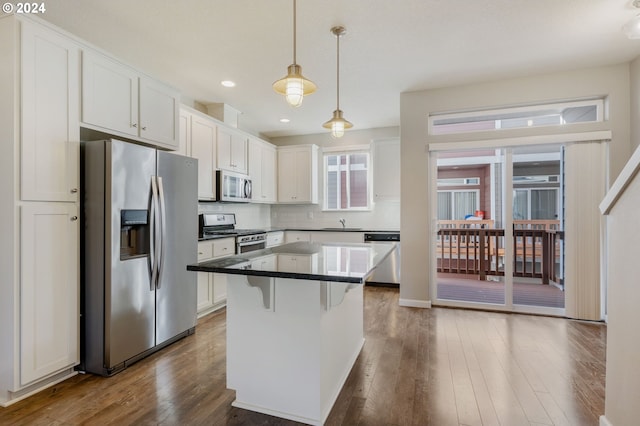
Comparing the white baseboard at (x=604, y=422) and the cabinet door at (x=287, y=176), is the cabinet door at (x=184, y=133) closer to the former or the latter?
the cabinet door at (x=287, y=176)

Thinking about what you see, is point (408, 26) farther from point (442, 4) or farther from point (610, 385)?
point (610, 385)

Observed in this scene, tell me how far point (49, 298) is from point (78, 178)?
834mm

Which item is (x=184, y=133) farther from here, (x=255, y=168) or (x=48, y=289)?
(x=48, y=289)

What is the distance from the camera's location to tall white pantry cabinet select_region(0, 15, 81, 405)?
190cm

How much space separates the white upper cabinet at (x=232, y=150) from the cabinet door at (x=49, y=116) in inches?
78.9

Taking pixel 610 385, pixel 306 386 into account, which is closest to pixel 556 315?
pixel 610 385

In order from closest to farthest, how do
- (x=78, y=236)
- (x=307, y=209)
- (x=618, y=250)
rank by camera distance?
(x=618, y=250), (x=78, y=236), (x=307, y=209)

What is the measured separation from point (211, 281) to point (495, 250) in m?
3.45

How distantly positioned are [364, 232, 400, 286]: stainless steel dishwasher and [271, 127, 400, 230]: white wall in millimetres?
585

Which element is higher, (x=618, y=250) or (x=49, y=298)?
(x=618, y=250)

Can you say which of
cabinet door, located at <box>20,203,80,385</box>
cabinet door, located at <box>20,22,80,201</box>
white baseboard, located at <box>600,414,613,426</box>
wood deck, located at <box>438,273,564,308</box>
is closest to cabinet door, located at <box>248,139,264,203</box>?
cabinet door, located at <box>20,22,80,201</box>

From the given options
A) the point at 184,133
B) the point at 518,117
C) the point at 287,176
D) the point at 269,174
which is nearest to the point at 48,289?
the point at 184,133

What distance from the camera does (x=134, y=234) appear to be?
8.21 ft

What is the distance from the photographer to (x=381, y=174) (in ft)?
17.4
